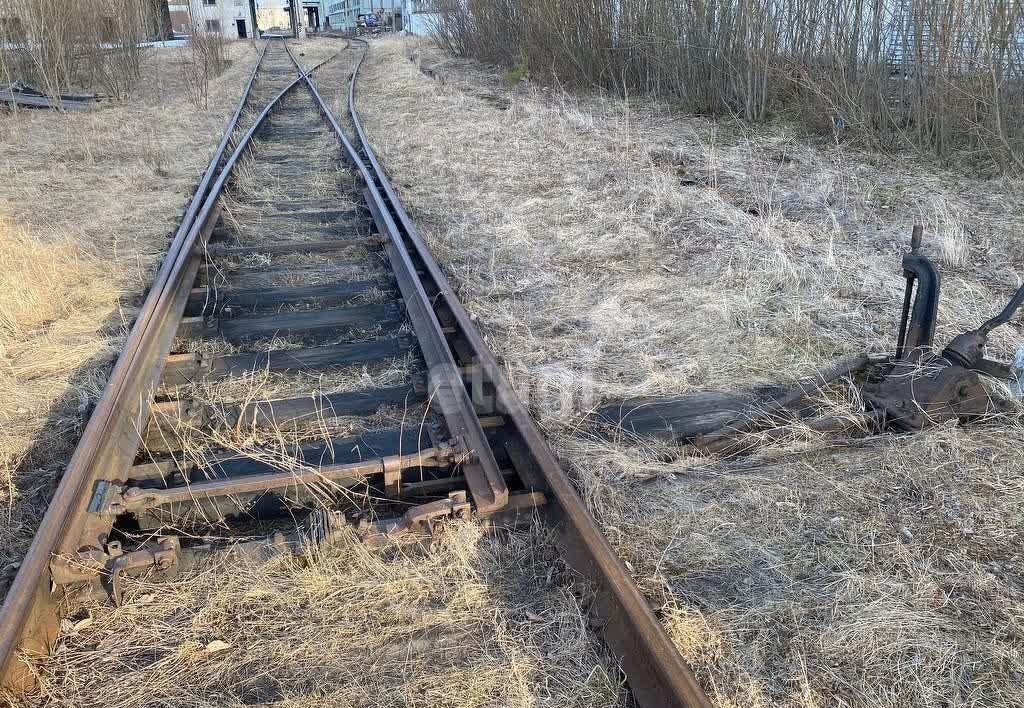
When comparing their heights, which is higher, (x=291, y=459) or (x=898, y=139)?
(x=898, y=139)

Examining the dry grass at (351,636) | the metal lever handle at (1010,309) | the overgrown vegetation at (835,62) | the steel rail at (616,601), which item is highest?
the overgrown vegetation at (835,62)

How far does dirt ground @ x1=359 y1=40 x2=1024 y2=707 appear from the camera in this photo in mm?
2359

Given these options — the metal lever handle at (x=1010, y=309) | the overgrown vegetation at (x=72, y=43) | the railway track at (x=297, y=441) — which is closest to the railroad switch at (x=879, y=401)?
the metal lever handle at (x=1010, y=309)

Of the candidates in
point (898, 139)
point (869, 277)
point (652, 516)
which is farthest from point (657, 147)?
point (652, 516)

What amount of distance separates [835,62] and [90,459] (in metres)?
10.0

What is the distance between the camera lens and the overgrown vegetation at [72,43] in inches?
591

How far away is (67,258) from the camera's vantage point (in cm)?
599

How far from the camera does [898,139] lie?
30.4 feet

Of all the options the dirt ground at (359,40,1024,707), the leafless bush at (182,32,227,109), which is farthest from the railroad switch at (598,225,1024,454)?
the leafless bush at (182,32,227,109)

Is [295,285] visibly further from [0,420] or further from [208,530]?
[208,530]

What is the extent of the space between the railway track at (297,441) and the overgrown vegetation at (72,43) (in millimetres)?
12842

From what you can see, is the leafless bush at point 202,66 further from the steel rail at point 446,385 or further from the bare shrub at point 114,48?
the steel rail at point 446,385

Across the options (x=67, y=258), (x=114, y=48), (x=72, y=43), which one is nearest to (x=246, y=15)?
(x=114, y=48)

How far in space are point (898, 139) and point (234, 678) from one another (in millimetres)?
9795
